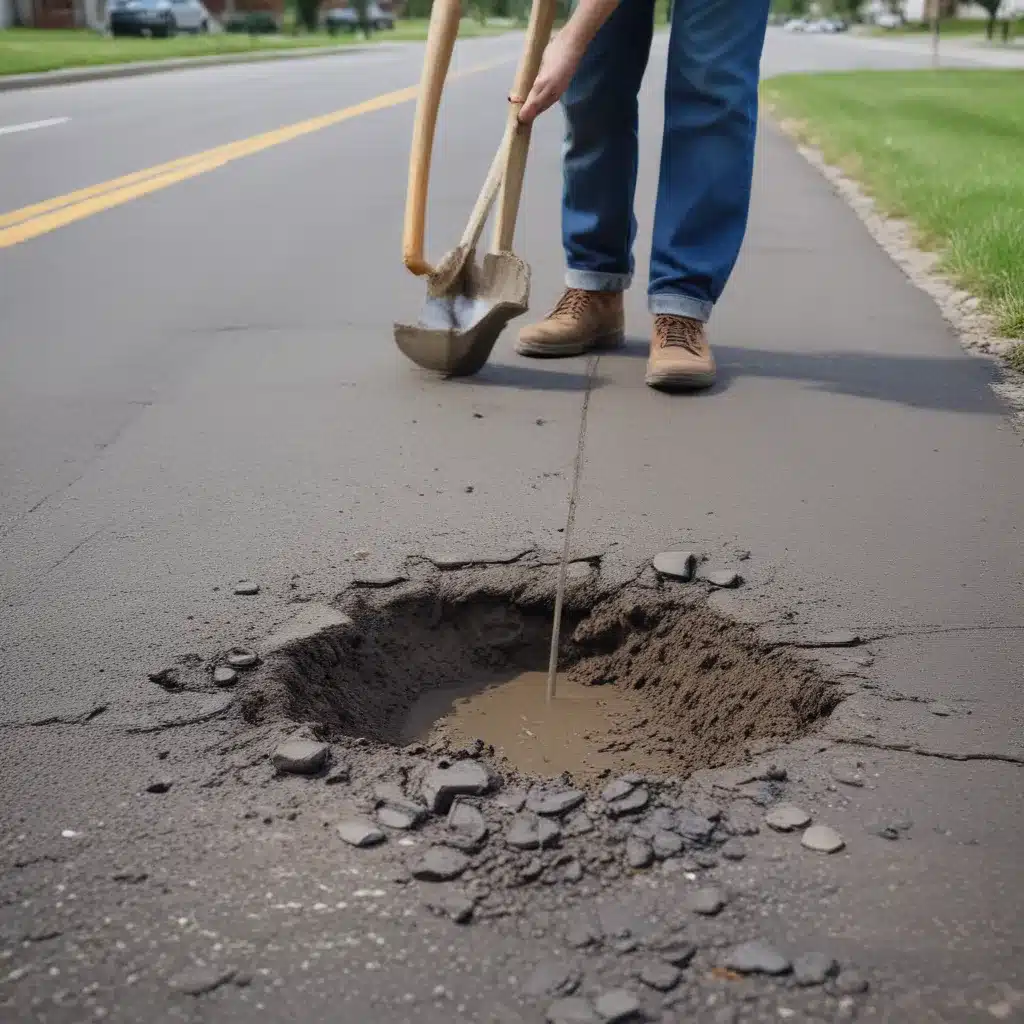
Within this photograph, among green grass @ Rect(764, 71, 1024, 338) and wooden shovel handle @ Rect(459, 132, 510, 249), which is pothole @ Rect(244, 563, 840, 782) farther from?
green grass @ Rect(764, 71, 1024, 338)

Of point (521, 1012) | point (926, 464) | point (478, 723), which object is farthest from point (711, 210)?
point (521, 1012)

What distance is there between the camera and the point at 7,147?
1019cm

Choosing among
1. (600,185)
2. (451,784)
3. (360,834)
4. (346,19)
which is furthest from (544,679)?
(346,19)

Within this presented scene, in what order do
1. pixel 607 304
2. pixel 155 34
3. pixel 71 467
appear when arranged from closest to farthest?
pixel 71 467 < pixel 607 304 < pixel 155 34

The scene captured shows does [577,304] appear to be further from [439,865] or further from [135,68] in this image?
[135,68]

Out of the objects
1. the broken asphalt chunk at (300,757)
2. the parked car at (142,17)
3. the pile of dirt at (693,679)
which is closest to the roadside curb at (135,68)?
the parked car at (142,17)

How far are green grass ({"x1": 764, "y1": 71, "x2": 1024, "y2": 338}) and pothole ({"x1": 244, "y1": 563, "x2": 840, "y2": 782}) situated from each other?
103 inches

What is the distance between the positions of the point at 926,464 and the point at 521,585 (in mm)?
1208

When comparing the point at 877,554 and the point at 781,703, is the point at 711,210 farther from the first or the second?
the point at 781,703

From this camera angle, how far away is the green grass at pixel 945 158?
5.62m

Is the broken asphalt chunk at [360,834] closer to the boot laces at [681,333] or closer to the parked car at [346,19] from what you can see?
the boot laces at [681,333]

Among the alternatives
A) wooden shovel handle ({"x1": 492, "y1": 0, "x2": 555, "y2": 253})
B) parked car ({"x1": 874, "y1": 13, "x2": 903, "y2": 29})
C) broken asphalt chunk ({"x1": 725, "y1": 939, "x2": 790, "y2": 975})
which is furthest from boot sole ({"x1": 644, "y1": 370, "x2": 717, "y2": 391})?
parked car ({"x1": 874, "y1": 13, "x2": 903, "y2": 29})

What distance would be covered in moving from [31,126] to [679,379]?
9334 millimetres

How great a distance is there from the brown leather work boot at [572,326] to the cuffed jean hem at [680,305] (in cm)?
31
